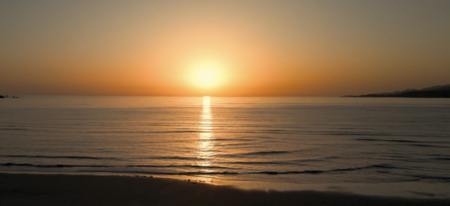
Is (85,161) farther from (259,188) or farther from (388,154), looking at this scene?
Answer: (388,154)

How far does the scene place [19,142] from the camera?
80.9 ft

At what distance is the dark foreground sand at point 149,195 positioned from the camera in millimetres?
10070

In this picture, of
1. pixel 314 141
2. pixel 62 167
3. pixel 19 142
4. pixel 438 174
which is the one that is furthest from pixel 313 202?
pixel 19 142

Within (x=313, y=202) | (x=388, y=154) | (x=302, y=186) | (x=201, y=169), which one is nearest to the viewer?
(x=313, y=202)

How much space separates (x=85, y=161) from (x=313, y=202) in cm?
1254

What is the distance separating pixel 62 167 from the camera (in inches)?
647

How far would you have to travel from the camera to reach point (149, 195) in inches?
422

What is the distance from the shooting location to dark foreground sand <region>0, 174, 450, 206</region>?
10070 millimetres

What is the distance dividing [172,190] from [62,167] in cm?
786

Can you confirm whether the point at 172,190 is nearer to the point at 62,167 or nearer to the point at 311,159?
the point at 62,167

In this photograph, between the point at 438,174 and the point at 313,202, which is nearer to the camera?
the point at 313,202

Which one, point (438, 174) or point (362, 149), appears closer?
point (438, 174)

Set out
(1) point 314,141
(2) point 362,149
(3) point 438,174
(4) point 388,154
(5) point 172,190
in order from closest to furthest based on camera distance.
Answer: (5) point 172,190
(3) point 438,174
(4) point 388,154
(2) point 362,149
(1) point 314,141

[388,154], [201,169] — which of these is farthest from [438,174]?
[201,169]
